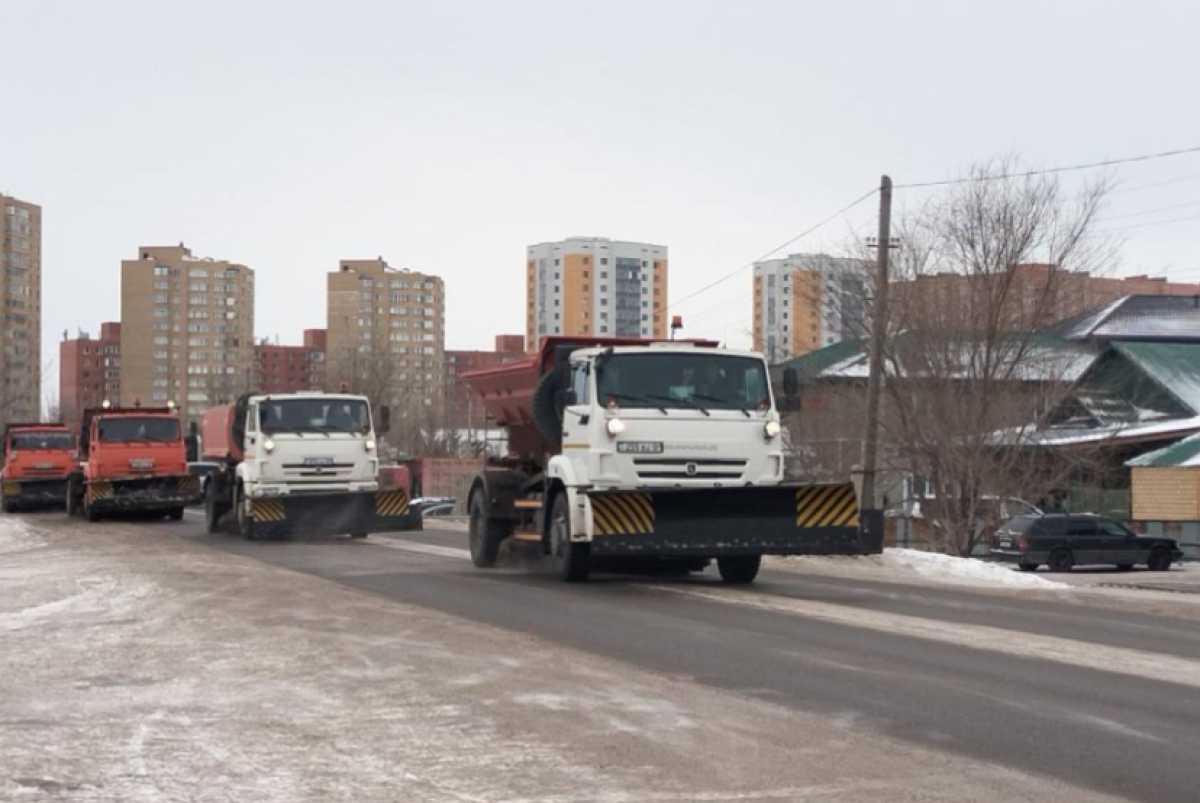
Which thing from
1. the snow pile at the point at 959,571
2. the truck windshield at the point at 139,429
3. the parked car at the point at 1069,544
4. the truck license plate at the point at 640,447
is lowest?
the parked car at the point at 1069,544

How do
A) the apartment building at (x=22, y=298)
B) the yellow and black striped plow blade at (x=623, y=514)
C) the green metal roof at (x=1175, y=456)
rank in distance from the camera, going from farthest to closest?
the apartment building at (x=22, y=298)
the green metal roof at (x=1175, y=456)
the yellow and black striped plow blade at (x=623, y=514)

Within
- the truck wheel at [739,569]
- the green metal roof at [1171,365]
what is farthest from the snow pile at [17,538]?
the green metal roof at [1171,365]

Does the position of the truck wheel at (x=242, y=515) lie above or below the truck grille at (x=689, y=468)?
below

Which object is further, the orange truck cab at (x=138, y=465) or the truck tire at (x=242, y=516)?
the orange truck cab at (x=138, y=465)

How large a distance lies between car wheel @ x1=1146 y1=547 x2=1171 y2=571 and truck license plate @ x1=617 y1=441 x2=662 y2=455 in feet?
85.8

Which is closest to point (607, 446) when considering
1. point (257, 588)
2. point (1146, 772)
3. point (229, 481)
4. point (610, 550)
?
point (610, 550)

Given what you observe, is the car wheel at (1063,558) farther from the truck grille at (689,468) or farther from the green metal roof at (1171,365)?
the truck grille at (689,468)

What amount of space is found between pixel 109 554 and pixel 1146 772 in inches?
811

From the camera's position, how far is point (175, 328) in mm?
122750

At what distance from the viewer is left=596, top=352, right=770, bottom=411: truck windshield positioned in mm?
18234

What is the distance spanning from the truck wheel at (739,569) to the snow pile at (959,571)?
3.22 m

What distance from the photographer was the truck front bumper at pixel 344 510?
2989cm

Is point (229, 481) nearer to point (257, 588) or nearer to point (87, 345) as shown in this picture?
point (257, 588)

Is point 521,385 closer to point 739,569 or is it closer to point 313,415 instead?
point 739,569
